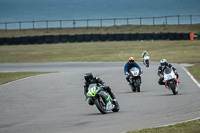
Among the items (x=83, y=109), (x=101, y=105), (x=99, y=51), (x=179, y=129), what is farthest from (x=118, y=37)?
(x=179, y=129)

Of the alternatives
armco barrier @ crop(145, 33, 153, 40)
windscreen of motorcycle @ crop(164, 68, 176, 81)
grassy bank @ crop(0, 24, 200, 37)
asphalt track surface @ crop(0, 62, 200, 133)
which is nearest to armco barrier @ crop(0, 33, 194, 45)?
armco barrier @ crop(145, 33, 153, 40)

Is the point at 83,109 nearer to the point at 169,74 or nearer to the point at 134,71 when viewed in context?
the point at 169,74

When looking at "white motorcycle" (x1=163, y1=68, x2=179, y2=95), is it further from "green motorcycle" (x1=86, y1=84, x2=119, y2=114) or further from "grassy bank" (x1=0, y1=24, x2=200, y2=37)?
"grassy bank" (x1=0, y1=24, x2=200, y2=37)

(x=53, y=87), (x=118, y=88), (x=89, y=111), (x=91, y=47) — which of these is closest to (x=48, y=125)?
(x=89, y=111)

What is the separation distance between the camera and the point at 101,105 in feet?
40.4

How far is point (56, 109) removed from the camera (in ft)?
46.3

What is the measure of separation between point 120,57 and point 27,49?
16724 millimetres

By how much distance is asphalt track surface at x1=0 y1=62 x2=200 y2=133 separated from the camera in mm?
10297

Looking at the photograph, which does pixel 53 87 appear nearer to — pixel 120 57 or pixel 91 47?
pixel 120 57

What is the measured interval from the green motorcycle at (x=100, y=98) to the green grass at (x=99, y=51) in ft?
104

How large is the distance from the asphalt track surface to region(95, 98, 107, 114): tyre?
154 millimetres

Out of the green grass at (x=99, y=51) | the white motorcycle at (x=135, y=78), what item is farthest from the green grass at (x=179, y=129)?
the green grass at (x=99, y=51)

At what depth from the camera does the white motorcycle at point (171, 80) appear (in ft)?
53.9

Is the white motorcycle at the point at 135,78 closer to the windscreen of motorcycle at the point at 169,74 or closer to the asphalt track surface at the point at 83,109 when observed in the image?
the asphalt track surface at the point at 83,109
